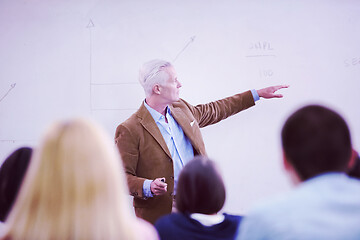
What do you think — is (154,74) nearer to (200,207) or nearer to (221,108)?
(221,108)

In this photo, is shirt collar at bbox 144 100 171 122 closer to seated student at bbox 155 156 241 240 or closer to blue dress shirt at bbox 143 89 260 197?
blue dress shirt at bbox 143 89 260 197

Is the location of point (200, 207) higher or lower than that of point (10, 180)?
lower

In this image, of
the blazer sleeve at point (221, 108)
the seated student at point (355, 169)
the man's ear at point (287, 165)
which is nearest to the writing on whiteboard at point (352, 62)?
the blazer sleeve at point (221, 108)

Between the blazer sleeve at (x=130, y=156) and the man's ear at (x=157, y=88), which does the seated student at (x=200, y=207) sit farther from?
the man's ear at (x=157, y=88)

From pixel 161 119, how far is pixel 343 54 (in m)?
1.16

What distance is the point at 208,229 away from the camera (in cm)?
122

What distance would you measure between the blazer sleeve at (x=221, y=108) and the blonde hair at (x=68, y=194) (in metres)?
1.41

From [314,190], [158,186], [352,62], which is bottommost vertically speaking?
[158,186]

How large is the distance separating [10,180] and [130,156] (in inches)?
36.0

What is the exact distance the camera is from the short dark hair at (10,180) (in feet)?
3.72

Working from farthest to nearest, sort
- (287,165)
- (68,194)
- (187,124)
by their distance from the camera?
(187,124) < (287,165) < (68,194)

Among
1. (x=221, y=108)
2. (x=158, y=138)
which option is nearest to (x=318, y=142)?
(x=158, y=138)

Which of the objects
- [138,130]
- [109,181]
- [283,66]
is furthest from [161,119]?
[109,181]

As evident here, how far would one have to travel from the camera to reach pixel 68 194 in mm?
836
